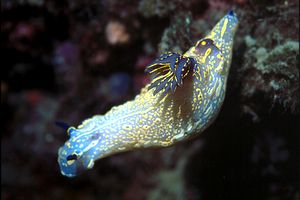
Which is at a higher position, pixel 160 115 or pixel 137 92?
pixel 137 92

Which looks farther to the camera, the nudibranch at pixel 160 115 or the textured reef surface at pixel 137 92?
the textured reef surface at pixel 137 92

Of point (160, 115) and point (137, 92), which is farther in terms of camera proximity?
point (137, 92)

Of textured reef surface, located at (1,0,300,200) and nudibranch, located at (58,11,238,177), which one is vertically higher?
textured reef surface, located at (1,0,300,200)

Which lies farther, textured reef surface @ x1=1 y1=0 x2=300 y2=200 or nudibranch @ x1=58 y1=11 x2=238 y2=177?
textured reef surface @ x1=1 y1=0 x2=300 y2=200

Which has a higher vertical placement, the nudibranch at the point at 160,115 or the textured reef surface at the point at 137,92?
the textured reef surface at the point at 137,92

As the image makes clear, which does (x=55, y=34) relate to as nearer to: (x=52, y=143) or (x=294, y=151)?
(x=52, y=143)
